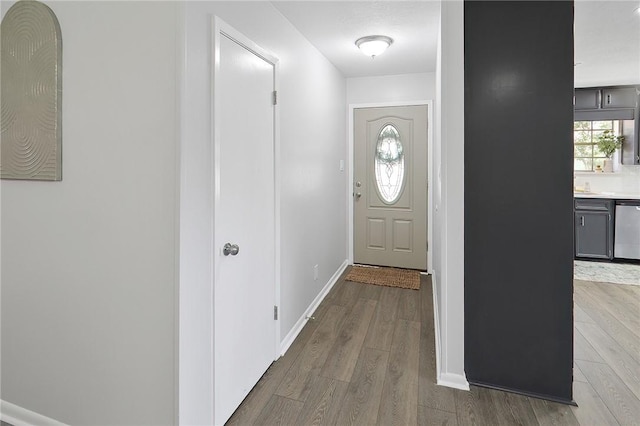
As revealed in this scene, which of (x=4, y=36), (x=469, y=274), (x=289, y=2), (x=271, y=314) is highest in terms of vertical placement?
(x=289, y=2)

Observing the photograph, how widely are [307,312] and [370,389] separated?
1.13 m

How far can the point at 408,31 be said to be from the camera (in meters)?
2.97

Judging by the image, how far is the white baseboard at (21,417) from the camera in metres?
1.78

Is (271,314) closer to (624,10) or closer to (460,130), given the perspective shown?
(460,130)

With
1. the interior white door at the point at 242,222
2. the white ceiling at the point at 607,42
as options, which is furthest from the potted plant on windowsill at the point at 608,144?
the interior white door at the point at 242,222

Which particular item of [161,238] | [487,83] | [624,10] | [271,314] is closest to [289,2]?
[487,83]

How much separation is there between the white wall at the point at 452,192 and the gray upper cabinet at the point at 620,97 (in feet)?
13.9

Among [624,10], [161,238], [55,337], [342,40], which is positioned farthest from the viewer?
[342,40]

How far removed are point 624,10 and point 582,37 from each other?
56cm

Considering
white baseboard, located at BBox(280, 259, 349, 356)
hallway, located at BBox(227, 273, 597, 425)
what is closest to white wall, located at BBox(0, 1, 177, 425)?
hallway, located at BBox(227, 273, 597, 425)

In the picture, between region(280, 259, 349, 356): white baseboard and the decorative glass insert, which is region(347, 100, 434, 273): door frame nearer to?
the decorative glass insert

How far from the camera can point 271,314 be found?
2.36 m

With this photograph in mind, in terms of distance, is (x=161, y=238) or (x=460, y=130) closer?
(x=161, y=238)

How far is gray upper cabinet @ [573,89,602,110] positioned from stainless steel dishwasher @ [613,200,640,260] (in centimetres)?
137
